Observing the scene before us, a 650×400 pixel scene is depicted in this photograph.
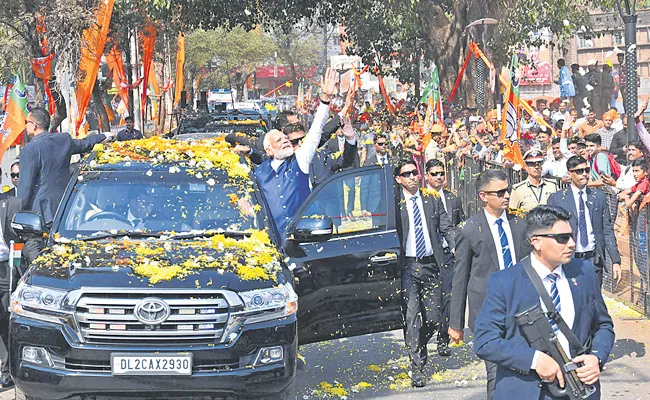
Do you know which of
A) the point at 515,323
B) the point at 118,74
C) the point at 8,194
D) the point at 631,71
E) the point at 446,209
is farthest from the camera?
the point at 118,74

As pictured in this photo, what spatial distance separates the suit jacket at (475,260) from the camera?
7.67 m

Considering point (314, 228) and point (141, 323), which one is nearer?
point (141, 323)

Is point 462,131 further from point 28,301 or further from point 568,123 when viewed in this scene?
point 28,301

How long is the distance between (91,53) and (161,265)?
57.1 ft

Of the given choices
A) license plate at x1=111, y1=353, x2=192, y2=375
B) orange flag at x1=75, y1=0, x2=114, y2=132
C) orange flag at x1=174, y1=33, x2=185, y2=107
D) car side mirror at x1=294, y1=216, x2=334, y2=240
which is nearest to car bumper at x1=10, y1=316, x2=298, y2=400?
license plate at x1=111, y1=353, x2=192, y2=375

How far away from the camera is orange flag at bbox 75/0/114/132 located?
22987mm

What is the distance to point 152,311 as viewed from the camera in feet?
22.8

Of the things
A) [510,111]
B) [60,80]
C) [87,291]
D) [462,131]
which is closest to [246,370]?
[87,291]

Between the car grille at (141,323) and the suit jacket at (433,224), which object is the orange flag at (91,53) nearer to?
the suit jacket at (433,224)

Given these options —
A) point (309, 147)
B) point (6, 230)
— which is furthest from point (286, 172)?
point (6, 230)

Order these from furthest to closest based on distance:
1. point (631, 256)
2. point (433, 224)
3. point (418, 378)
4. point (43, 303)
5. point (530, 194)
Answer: point (631, 256) < point (530, 194) < point (433, 224) < point (418, 378) < point (43, 303)

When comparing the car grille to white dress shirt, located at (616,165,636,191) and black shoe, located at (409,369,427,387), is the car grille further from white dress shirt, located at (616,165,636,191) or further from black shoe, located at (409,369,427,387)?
white dress shirt, located at (616,165,636,191)

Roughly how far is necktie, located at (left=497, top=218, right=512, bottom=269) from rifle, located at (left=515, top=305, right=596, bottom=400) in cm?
269

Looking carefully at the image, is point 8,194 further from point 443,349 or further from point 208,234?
point 443,349
